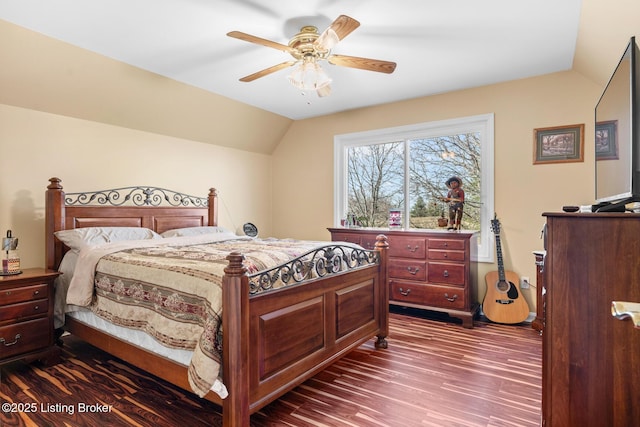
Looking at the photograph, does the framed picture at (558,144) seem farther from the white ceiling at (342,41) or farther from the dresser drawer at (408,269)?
the dresser drawer at (408,269)

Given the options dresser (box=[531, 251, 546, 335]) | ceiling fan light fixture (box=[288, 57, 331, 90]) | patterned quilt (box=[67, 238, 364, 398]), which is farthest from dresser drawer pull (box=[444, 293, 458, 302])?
ceiling fan light fixture (box=[288, 57, 331, 90])

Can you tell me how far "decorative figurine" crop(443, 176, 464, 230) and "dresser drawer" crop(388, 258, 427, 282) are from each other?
575 millimetres

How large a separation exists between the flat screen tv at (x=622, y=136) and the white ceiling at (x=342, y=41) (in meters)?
0.98

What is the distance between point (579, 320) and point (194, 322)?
1842 mm

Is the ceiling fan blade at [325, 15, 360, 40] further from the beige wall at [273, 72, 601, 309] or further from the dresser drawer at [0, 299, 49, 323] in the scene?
the dresser drawer at [0, 299, 49, 323]

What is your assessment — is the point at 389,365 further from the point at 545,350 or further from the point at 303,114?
the point at 303,114

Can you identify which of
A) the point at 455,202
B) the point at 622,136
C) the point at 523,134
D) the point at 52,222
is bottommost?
the point at 52,222

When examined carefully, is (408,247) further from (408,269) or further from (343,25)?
(343,25)

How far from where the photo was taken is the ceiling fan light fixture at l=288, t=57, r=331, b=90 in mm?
2664

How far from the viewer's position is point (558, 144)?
3.59 m

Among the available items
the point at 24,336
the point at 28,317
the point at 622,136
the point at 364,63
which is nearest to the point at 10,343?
the point at 24,336

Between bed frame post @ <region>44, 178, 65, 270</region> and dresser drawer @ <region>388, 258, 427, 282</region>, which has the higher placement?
bed frame post @ <region>44, 178, 65, 270</region>

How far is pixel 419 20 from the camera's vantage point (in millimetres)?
2605

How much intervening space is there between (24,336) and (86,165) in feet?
5.65
